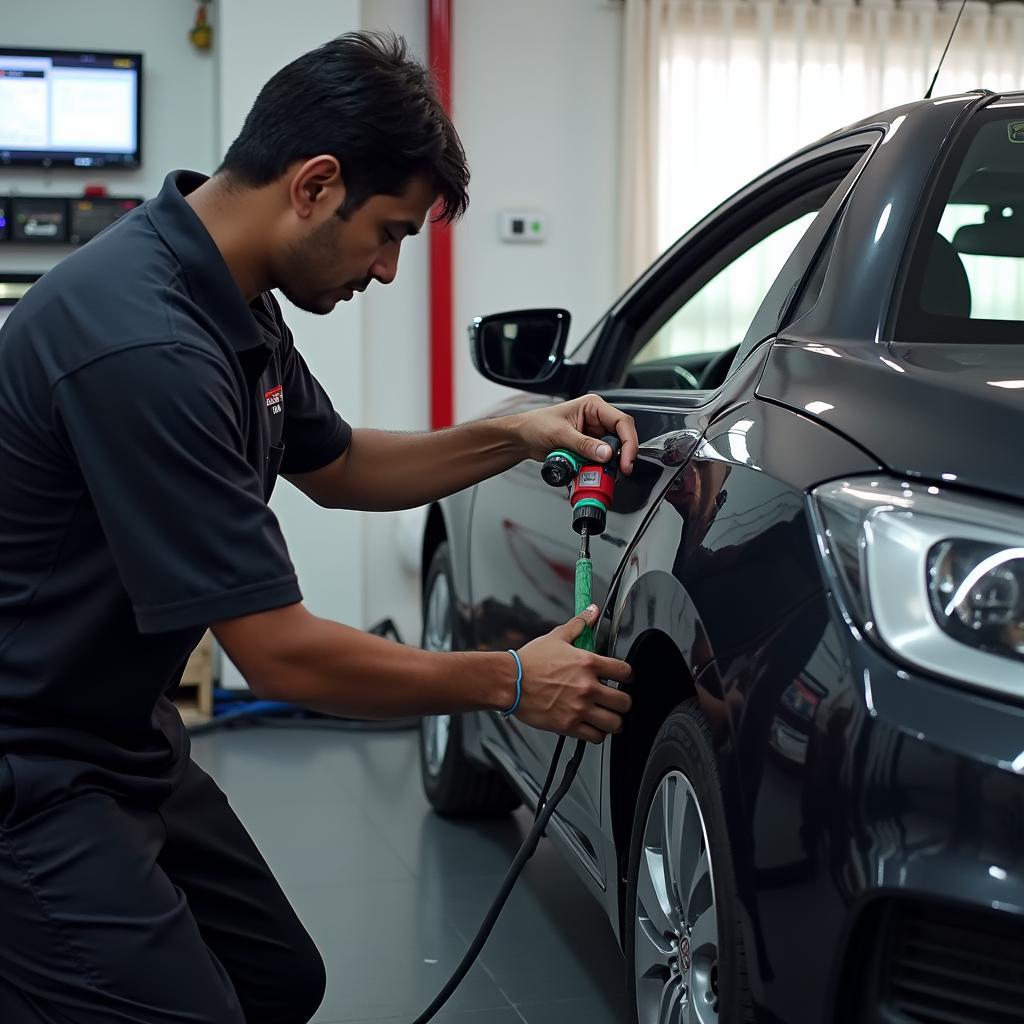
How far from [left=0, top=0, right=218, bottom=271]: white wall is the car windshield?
427 centimetres

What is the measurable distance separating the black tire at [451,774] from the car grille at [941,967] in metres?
2.12

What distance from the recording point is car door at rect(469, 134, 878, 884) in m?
1.72

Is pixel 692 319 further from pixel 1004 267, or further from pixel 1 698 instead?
pixel 1 698

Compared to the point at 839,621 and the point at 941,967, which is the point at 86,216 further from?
the point at 941,967

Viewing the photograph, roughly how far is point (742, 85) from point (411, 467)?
13.8 feet

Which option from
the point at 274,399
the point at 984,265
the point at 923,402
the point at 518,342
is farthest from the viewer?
the point at 518,342

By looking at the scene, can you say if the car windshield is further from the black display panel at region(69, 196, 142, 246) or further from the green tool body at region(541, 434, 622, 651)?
the black display panel at region(69, 196, 142, 246)

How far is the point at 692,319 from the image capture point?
5844 millimetres

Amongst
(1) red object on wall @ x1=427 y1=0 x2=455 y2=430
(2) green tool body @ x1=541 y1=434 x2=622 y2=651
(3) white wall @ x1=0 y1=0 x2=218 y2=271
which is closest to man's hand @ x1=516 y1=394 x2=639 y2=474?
(2) green tool body @ x1=541 y1=434 x2=622 y2=651

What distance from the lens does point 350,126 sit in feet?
4.98

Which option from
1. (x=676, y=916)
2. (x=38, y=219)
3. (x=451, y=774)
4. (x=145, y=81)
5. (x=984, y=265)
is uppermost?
(x=145, y=81)

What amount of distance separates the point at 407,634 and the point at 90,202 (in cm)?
212

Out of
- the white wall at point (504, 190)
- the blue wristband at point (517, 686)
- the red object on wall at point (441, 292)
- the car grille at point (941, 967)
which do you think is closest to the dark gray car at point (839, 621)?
the car grille at point (941, 967)

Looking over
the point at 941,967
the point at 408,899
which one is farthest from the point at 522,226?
the point at 941,967
